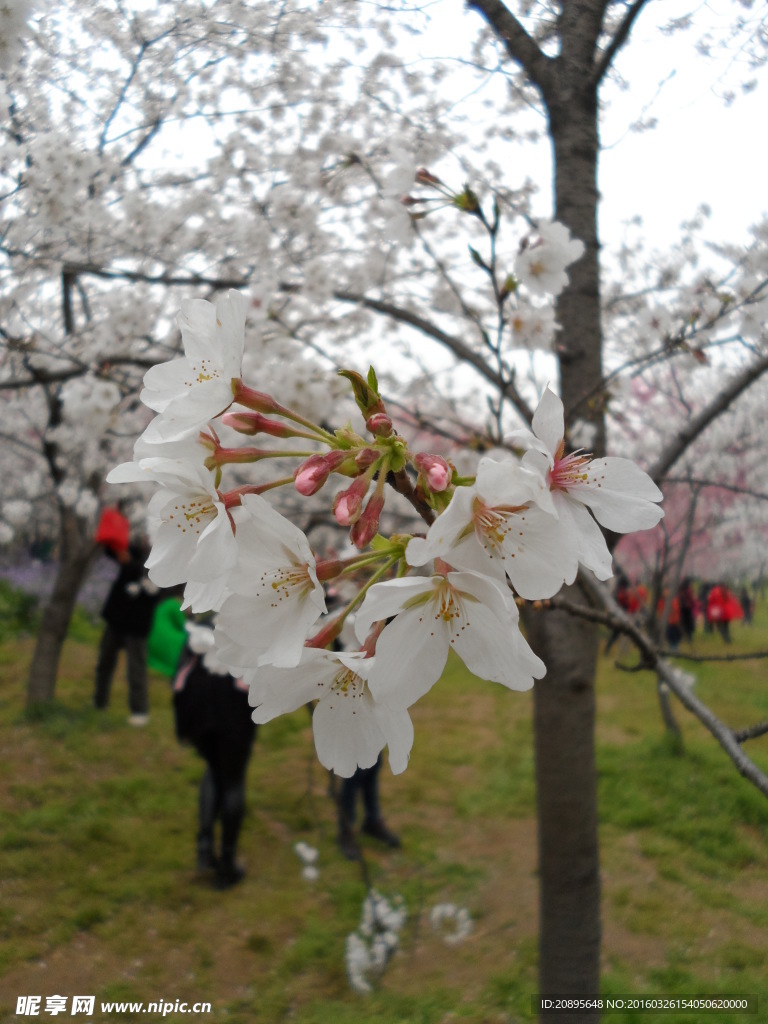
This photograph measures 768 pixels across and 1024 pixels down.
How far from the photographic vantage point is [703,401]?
1081cm

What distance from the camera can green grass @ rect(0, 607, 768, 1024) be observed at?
3131mm

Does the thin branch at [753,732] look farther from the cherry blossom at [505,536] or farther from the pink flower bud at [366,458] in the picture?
the pink flower bud at [366,458]

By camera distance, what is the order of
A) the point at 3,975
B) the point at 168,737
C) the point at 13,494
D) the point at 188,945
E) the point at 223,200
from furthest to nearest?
the point at 13,494 → the point at 168,737 → the point at 223,200 → the point at 188,945 → the point at 3,975

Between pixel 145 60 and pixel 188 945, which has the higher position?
pixel 145 60

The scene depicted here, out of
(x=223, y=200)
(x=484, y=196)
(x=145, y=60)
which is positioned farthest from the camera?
(x=223, y=200)

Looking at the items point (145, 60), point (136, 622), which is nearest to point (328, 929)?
point (136, 622)

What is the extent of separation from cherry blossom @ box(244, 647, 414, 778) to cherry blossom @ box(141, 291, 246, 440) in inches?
11.9

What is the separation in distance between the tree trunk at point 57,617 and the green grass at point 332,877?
0.24 metres

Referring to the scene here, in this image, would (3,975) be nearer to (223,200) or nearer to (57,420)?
(57,420)

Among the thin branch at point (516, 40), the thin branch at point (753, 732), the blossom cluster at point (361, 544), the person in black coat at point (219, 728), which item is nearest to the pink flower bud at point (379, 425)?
the blossom cluster at point (361, 544)

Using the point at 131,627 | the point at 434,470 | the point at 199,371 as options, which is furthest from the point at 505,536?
the point at 131,627

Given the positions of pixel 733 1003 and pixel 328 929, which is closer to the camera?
pixel 733 1003

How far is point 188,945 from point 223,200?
16.4 feet

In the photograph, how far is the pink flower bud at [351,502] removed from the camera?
718 millimetres
